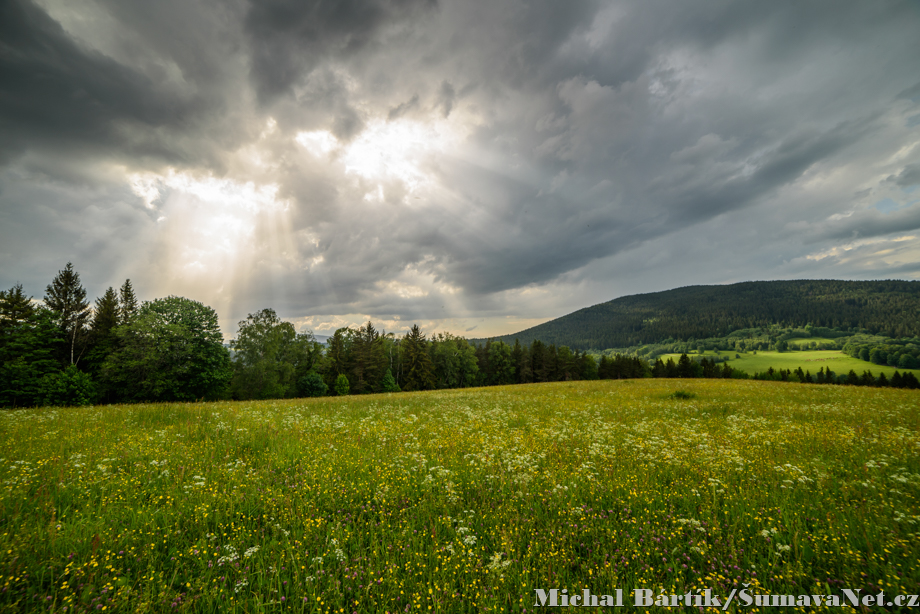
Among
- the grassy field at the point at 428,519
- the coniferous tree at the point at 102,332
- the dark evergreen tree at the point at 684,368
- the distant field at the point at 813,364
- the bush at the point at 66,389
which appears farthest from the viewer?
the distant field at the point at 813,364

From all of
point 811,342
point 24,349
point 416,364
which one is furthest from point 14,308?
point 811,342

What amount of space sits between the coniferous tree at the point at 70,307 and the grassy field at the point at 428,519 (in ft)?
169

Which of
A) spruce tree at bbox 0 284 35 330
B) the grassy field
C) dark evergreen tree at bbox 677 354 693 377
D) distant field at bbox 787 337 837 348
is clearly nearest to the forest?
spruce tree at bbox 0 284 35 330

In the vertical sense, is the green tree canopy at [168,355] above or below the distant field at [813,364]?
above

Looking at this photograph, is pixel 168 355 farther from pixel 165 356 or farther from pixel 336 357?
pixel 336 357

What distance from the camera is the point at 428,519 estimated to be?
15.9 feet

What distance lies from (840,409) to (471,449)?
55.4ft

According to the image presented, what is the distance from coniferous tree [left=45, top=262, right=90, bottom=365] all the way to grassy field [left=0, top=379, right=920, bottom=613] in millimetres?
51386

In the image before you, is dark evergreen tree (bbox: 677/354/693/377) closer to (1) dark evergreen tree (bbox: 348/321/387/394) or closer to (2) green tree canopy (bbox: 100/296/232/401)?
(1) dark evergreen tree (bbox: 348/321/387/394)

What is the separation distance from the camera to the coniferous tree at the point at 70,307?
1638 inches

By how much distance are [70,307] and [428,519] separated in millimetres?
67187

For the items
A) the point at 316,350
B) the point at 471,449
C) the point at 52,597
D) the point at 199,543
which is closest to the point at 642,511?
the point at 471,449

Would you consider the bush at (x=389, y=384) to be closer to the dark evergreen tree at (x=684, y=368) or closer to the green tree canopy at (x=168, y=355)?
the green tree canopy at (x=168, y=355)

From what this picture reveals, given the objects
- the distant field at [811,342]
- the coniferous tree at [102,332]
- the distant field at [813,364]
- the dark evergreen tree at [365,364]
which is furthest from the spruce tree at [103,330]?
the distant field at [811,342]
